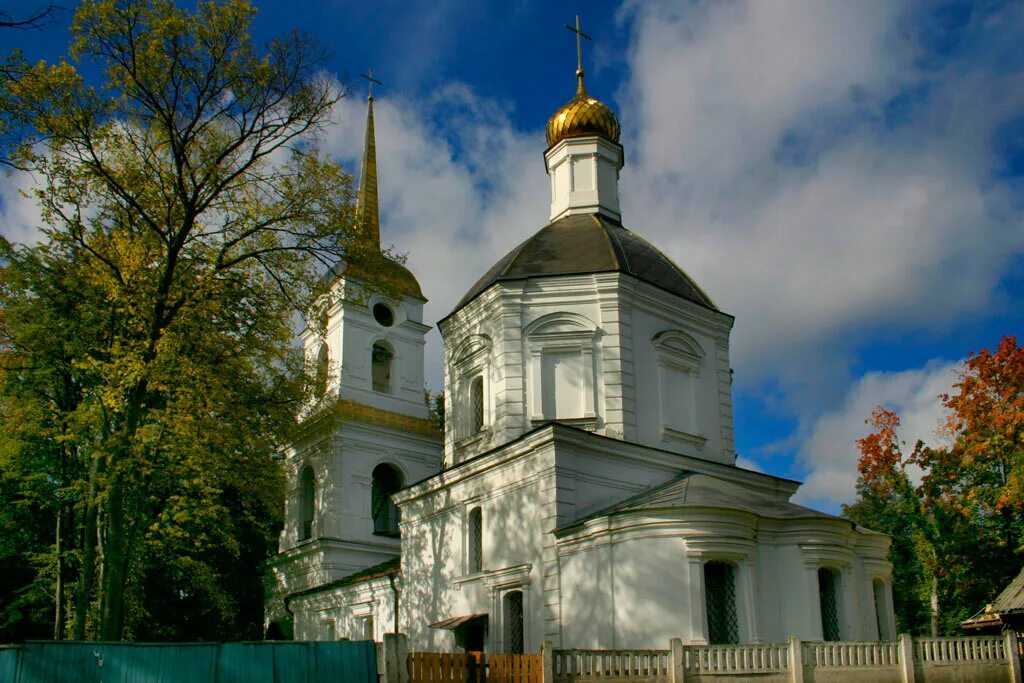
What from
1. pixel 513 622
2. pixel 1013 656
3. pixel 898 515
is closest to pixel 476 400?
pixel 513 622

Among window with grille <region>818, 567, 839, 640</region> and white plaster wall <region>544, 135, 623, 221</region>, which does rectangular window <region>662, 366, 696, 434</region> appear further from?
white plaster wall <region>544, 135, 623, 221</region>

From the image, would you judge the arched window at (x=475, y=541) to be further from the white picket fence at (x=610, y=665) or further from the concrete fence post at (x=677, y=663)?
the concrete fence post at (x=677, y=663)

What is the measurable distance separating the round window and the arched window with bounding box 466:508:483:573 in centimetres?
1041

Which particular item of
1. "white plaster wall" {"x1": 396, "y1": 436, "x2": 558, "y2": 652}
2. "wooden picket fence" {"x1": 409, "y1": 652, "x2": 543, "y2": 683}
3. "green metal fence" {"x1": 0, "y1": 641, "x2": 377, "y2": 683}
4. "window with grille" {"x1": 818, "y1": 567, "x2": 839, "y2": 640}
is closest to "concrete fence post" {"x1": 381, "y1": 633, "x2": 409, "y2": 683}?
"green metal fence" {"x1": 0, "y1": 641, "x2": 377, "y2": 683}

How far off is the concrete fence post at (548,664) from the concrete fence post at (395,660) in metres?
1.95

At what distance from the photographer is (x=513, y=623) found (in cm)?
1794

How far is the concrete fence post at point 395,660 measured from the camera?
488 inches

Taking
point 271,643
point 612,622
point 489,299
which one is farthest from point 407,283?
point 271,643

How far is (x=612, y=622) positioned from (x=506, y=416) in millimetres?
5134

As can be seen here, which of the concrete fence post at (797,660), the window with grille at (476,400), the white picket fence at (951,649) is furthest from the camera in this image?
the window with grille at (476,400)

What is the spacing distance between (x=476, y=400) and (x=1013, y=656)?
1138 centimetres

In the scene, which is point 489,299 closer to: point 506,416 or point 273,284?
point 506,416

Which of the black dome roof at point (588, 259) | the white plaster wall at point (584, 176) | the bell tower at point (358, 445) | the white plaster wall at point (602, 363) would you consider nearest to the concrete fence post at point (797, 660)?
the white plaster wall at point (602, 363)

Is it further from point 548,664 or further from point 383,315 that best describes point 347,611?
point 548,664
